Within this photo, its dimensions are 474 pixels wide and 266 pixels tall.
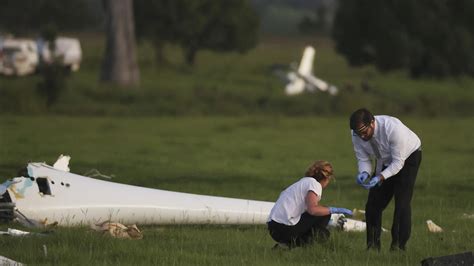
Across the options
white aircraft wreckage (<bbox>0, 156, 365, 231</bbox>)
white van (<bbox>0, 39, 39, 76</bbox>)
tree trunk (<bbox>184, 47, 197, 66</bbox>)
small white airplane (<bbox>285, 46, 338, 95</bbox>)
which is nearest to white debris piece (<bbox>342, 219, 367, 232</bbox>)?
white aircraft wreckage (<bbox>0, 156, 365, 231</bbox>)

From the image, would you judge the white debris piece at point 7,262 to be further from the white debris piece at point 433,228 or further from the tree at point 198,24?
Result: the tree at point 198,24

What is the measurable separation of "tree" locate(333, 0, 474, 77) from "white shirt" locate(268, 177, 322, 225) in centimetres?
4225

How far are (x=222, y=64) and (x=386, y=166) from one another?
58288 millimetres

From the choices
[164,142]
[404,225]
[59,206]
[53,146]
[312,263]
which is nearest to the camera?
[312,263]

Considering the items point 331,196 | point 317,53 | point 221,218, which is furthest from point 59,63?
point 317,53

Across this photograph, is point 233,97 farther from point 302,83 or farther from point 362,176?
point 362,176

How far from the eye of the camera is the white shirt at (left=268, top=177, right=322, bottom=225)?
11.8 metres

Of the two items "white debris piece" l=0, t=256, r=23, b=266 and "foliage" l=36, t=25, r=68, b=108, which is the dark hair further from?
"foliage" l=36, t=25, r=68, b=108

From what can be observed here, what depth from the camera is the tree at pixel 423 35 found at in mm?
53562

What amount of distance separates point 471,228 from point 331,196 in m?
4.16

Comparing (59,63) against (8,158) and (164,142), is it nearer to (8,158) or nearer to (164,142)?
(164,142)

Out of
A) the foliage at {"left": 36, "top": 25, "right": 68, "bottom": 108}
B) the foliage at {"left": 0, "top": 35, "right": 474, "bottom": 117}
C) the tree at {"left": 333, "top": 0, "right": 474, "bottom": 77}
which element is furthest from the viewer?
the tree at {"left": 333, "top": 0, "right": 474, "bottom": 77}

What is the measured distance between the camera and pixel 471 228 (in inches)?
573

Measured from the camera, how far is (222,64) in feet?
231
